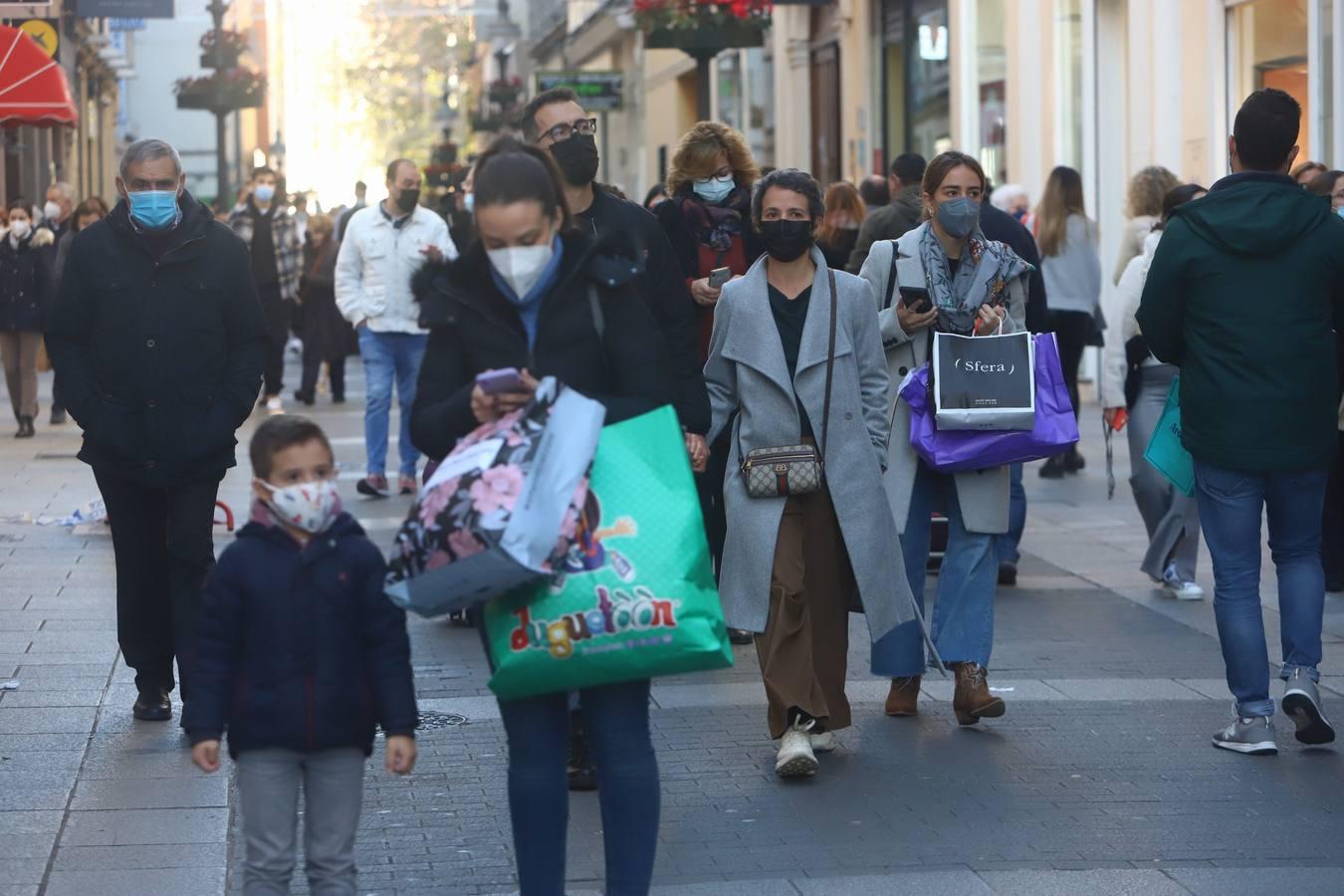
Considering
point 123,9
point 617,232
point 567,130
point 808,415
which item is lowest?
point 808,415

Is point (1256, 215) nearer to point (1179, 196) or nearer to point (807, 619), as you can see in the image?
point (807, 619)

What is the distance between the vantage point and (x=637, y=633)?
14.4 ft

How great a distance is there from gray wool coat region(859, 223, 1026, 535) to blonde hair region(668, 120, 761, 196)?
1.24 metres

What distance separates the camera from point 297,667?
443 cm

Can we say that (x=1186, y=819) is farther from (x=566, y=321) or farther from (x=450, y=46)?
(x=450, y=46)

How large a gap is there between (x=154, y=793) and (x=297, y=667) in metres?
2.11

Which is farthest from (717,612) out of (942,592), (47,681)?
(47,681)

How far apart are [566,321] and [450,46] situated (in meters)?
72.5

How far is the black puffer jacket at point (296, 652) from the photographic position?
174 inches

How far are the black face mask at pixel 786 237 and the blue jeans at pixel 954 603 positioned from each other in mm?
1155

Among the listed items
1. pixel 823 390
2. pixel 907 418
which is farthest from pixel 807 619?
pixel 907 418

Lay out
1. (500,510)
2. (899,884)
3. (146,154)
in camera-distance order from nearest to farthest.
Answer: (500,510) → (899,884) → (146,154)

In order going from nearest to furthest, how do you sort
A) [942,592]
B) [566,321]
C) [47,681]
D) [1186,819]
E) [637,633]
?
[637,633], [566,321], [1186,819], [942,592], [47,681]

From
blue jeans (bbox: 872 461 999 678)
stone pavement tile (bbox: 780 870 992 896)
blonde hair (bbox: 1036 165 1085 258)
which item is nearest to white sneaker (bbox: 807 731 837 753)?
blue jeans (bbox: 872 461 999 678)
